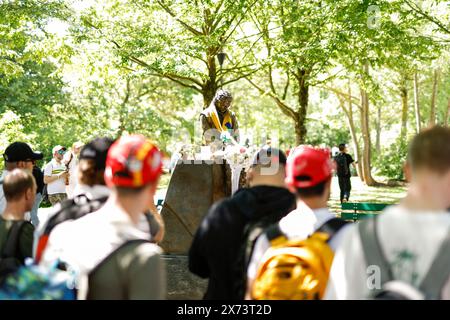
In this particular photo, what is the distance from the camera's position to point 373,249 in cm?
234

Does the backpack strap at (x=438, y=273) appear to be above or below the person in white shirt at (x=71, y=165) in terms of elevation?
below

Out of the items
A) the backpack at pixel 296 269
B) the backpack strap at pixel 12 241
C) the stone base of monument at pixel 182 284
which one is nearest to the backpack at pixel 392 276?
the backpack at pixel 296 269

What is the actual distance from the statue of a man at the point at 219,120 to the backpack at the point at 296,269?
6862 mm

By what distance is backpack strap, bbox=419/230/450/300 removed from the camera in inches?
89.2

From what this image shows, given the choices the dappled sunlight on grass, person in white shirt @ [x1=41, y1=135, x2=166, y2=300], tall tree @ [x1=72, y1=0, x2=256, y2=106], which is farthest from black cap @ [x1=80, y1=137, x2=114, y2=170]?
the dappled sunlight on grass

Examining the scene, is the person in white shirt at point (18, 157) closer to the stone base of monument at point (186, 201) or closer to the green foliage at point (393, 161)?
the stone base of monument at point (186, 201)

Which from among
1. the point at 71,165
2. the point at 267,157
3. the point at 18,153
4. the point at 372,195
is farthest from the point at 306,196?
the point at 372,195

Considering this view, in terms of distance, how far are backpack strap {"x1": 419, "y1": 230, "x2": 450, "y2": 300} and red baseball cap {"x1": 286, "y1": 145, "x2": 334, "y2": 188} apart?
831 mm

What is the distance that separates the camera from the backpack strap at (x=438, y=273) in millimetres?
2266

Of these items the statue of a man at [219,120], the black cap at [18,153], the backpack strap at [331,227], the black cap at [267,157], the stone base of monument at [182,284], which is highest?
the statue of a man at [219,120]

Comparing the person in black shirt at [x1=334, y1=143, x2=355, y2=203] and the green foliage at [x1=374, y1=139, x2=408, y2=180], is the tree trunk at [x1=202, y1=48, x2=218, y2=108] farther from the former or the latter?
the green foliage at [x1=374, y1=139, x2=408, y2=180]
